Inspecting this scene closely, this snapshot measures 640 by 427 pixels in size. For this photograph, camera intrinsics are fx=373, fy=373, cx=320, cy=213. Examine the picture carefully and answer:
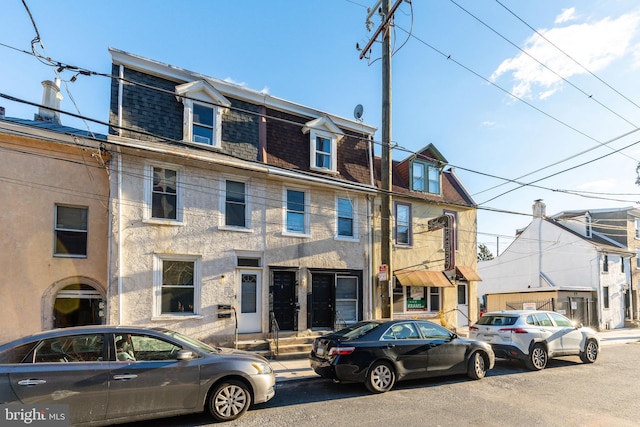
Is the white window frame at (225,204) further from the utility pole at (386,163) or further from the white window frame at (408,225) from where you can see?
the white window frame at (408,225)

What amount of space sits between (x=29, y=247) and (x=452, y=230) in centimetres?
1405

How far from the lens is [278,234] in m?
12.4

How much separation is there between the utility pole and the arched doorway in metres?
7.70

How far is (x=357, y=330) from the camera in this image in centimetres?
809

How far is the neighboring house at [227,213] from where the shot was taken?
411 inches

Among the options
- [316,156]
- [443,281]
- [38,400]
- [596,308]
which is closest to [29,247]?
[38,400]

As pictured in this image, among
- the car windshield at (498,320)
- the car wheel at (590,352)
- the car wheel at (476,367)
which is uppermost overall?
the car windshield at (498,320)

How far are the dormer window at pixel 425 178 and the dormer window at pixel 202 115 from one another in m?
8.36

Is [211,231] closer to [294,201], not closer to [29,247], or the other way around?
[294,201]

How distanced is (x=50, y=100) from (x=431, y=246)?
14838 millimetres

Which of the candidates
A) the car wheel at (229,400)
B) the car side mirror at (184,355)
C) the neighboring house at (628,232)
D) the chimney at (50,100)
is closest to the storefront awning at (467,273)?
the car wheel at (229,400)

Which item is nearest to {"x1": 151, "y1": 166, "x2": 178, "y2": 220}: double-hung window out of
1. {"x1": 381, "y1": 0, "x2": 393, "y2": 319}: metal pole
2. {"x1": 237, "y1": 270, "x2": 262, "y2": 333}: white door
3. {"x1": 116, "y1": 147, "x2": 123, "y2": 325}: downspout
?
{"x1": 116, "y1": 147, "x2": 123, "y2": 325}: downspout

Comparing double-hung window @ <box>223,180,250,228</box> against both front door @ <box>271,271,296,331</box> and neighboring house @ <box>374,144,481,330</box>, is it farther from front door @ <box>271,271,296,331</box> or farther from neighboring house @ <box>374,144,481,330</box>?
neighboring house @ <box>374,144,481,330</box>

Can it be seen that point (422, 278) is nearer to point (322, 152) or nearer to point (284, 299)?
point (284, 299)
